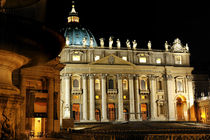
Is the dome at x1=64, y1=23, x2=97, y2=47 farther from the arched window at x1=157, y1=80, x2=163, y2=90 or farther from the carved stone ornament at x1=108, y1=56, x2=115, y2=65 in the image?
the arched window at x1=157, y1=80, x2=163, y2=90

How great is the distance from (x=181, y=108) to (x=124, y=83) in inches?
593

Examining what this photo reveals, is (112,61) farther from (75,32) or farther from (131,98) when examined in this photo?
(75,32)

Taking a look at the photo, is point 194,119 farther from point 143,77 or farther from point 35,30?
point 35,30

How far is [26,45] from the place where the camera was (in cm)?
1066

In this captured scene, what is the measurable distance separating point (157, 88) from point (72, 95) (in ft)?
59.3

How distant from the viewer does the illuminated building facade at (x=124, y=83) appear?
58.1 m

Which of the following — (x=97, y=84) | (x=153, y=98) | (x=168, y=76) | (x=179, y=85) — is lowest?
(x=153, y=98)

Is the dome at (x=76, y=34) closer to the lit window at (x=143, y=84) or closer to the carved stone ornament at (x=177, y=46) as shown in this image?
the lit window at (x=143, y=84)

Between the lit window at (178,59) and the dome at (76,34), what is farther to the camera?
the dome at (76,34)

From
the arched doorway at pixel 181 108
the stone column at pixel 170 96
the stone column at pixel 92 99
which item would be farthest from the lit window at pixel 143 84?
the stone column at pixel 92 99

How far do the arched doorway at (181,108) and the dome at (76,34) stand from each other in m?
25.2

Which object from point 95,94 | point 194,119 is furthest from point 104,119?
point 194,119

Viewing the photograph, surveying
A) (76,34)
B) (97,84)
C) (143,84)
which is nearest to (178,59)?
(143,84)

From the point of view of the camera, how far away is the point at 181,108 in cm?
6675
